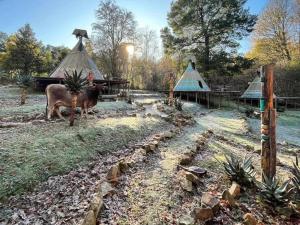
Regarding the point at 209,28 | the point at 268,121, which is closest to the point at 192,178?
the point at 268,121

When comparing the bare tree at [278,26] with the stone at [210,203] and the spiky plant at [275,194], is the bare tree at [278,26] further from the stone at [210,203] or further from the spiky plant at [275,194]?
the stone at [210,203]

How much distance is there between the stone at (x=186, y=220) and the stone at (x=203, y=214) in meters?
0.11

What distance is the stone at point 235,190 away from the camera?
4.99 m

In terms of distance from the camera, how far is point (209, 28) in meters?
29.2

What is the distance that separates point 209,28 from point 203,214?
2847cm

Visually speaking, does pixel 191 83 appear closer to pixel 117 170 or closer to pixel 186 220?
pixel 117 170

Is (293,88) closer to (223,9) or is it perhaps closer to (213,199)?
(223,9)

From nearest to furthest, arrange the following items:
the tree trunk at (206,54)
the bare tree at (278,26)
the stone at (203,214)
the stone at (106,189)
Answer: the stone at (203,214), the stone at (106,189), the tree trunk at (206,54), the bare tree at (278,26)

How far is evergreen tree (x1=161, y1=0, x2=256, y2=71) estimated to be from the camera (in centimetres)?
2862

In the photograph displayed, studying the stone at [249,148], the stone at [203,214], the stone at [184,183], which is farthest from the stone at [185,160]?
the stone at [249,148]

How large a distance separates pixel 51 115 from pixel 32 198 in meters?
5.88

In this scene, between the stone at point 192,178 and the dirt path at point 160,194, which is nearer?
the dirt path at point 160,194

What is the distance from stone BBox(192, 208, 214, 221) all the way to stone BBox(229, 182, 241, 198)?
3.15ft

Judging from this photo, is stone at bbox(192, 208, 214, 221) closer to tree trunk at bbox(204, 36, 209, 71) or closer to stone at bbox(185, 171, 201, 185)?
stone at bbox(185, 171, 201, 185)
